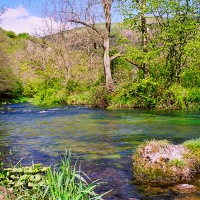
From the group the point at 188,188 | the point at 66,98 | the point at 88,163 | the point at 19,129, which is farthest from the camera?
the point at 66,98

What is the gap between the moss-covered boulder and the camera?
7867 mm

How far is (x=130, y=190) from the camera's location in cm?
723

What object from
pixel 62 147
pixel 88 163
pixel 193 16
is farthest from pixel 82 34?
pixel 88 163

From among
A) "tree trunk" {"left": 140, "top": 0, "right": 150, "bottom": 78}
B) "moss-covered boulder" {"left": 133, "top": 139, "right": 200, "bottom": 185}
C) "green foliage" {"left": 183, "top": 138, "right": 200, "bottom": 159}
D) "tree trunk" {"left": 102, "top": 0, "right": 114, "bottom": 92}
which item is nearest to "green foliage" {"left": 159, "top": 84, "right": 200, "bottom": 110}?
"tree trunk" {"left": 140, "top": 0, "right": 150, "bottom": 78}

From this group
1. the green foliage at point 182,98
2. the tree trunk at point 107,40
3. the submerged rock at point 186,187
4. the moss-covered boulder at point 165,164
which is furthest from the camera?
the tree trunk at point 107,40

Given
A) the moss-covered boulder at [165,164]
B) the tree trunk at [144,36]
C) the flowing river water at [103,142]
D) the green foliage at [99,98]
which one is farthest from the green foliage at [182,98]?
the moss-covered boulder at [165,164]

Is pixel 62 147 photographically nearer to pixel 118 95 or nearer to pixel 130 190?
pixel 130 190

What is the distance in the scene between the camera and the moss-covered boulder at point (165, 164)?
310 inches

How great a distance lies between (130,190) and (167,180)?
1.09 m

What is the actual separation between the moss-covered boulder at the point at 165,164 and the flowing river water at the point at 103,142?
34 cm

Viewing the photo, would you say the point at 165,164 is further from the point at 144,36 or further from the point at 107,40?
the point at 107,40

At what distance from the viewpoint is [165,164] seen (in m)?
8.10

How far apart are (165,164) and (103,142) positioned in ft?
15.1

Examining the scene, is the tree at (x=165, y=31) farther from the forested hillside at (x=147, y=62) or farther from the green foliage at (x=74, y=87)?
the green foliage at (x=74, y=87)
